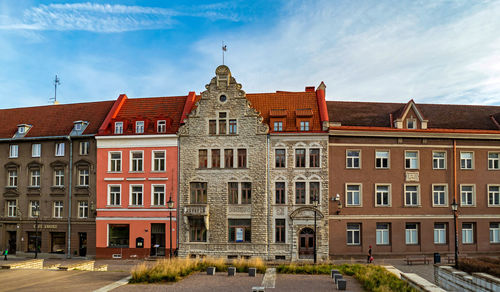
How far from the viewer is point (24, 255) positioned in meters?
39.4

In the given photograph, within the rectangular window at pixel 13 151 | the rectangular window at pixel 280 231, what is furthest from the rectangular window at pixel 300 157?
the rectangular window at pixel 13 151

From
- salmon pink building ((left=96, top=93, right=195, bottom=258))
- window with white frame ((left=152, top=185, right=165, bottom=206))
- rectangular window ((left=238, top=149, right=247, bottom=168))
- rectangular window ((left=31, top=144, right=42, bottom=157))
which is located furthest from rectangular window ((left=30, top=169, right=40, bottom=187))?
rectangular window ((left=238, top=149, right=247, bottom=168))

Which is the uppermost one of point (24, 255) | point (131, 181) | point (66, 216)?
point (131, 181)

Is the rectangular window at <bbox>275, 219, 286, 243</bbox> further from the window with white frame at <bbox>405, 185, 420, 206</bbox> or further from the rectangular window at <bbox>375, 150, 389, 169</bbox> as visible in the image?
the window with white frame at <bbox>405, 185, 420, 206</bbox>

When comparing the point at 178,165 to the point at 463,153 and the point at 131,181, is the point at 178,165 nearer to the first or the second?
the point at 131,181

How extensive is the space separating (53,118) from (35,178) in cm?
597

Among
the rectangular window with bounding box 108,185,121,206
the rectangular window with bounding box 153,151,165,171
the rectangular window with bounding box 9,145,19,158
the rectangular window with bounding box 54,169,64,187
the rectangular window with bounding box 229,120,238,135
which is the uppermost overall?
the rectangular window with bounding box 229,120,238,135

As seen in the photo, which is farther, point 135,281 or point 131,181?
point 131,181

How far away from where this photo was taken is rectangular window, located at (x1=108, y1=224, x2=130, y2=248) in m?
37.4

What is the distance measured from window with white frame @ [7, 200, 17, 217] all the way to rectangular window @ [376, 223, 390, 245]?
32.2 m

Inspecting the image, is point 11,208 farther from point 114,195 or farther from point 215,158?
point 215,158

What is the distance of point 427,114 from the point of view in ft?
128

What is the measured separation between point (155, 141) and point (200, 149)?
3.99 metres

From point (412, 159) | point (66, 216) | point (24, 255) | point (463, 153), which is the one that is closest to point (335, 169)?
point (412, 159)
